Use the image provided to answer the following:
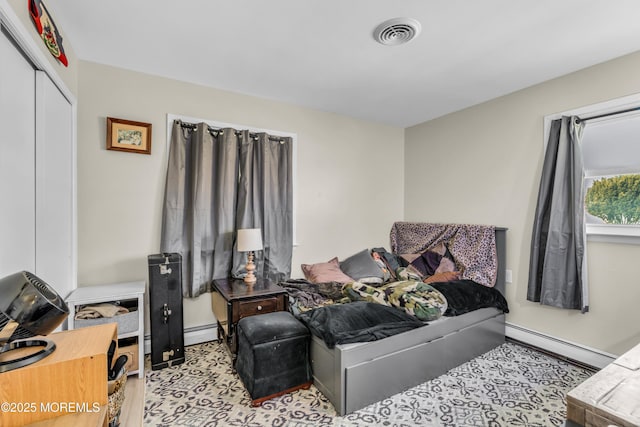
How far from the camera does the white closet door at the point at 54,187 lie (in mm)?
1721

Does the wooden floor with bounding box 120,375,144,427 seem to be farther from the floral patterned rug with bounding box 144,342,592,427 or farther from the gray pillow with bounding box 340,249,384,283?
the gray pillow with bounding box 340,249,384,283

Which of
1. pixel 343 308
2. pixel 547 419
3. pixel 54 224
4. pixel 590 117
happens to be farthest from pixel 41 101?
pixel 590 117

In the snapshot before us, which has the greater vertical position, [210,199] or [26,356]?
[210,199]

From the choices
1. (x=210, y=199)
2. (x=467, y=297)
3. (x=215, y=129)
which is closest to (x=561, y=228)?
(x=467, y=297)

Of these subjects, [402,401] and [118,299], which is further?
[118,299]

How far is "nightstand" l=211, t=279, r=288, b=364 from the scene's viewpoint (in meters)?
2.34

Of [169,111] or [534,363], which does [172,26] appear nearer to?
[169,111]

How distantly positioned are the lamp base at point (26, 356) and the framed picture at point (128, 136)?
1.88 metres

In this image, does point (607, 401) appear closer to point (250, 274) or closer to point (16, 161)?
point (250, 274)

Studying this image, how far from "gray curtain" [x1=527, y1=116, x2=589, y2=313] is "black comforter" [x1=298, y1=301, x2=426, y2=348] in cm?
133

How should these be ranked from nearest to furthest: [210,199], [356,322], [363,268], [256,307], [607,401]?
[607,401] < [356,322] < [256,307] < [210,199] < [363,268]

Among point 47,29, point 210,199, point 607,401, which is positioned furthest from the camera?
point 210,199

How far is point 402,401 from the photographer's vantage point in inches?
78.0

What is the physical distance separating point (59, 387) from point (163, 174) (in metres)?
2.06
